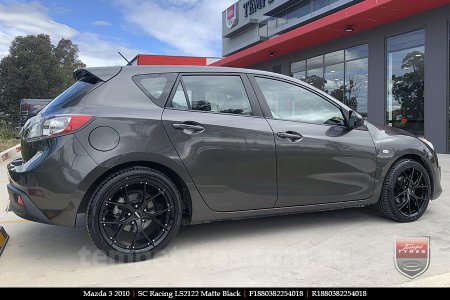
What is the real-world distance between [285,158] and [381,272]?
127cm

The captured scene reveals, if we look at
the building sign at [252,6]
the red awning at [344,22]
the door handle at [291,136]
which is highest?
the building sign at [252,6]

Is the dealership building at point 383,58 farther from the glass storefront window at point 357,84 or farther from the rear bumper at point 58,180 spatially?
the rear bumper at point 58,180

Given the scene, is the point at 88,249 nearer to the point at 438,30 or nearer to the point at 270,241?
the point at 270,241

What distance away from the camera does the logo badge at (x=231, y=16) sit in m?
36.0

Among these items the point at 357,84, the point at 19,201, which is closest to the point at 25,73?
the point at 357,84

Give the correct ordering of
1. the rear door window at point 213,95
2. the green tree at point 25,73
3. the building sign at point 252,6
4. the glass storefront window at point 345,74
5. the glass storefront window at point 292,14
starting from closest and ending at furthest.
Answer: the rear door window at point 213,95
the glass storefront window at point 345,74
the glass storefront window at point 292,14
the building sign at point 252,6
the green tree at point 25,73

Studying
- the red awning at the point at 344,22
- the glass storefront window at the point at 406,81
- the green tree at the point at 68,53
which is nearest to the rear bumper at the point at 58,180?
the red awning at the point at 344,22

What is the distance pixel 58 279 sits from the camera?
3098mm

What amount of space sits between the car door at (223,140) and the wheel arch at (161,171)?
0.13 m

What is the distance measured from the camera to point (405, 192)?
446cm

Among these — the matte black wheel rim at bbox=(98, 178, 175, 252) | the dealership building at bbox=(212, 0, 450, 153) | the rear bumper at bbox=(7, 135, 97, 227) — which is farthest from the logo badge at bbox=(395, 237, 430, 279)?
the dealership building at bbox=(212, 0, 450, 153)

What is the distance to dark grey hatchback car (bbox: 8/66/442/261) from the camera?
324 centimetres
